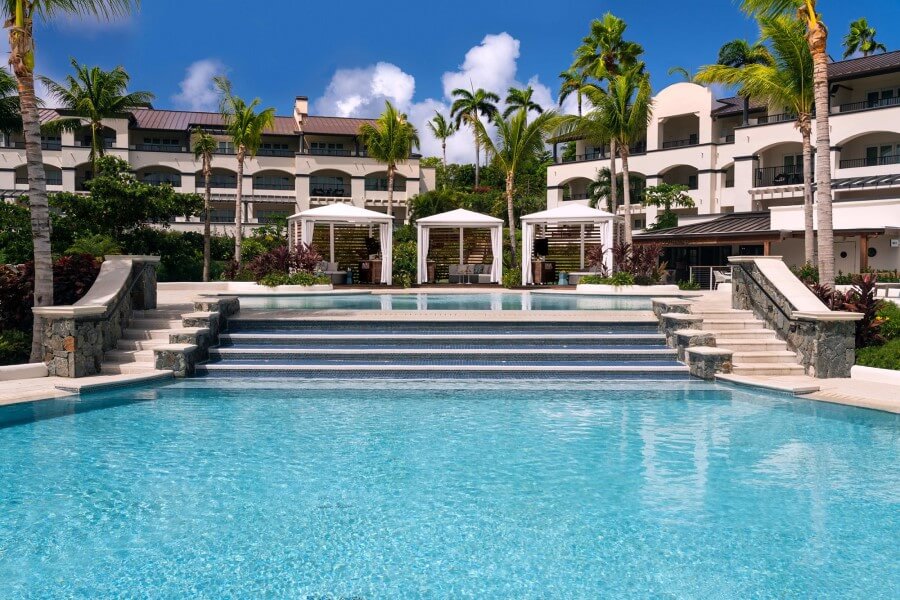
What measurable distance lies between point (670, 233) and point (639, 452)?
26.9 m

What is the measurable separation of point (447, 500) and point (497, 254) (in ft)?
65.3

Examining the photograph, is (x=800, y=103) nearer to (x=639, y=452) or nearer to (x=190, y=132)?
(x=639, y=452)

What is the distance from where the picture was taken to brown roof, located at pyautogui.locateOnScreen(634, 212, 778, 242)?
92.7 ft

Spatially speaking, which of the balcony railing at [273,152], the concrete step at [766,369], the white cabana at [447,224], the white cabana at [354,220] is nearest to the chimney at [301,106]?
the balcony railing at [273,152]

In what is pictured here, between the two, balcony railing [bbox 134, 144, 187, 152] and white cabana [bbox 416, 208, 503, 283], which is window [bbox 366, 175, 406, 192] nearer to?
balcony railing [bbox 134, 144, 187, 152]

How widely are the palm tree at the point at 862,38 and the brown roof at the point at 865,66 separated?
14.6 metres

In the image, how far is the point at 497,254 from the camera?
24.7 m

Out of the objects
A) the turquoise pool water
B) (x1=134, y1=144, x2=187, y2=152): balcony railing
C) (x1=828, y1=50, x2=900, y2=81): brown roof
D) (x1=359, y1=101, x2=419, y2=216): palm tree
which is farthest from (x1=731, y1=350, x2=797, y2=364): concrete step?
(x1=134, y1=144, x2=187, y2=152): balcony railing

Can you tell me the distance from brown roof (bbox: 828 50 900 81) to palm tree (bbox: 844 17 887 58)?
14.6 meters

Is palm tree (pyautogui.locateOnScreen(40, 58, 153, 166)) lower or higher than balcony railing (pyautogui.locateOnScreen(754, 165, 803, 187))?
higher

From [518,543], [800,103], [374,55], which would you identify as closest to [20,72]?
[518,543]

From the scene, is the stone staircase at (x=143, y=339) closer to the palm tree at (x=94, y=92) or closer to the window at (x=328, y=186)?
the palm tree at (x=94, y=92)

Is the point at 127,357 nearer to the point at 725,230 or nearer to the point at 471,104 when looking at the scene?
the point at 725,230

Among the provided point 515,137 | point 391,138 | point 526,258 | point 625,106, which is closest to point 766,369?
point 526,258
